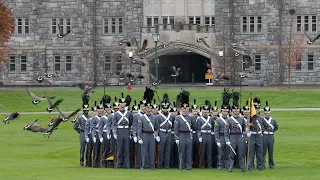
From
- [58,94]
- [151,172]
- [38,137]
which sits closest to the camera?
[151,172]

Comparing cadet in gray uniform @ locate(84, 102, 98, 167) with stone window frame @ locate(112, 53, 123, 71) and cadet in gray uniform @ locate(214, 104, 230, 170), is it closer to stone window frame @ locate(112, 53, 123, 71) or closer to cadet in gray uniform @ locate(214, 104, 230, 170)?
cadet in gray uniform @ locate(214, 104, 230, 170)

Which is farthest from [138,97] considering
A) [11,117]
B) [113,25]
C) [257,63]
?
[257,63]

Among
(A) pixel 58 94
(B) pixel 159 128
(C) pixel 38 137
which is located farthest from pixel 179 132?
(A) pixel 58 94

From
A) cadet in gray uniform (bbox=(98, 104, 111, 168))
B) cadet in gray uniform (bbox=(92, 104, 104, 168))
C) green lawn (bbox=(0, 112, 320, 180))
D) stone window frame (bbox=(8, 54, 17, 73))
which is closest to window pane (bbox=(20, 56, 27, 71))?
stone window frame (bbox=(8, 54, 17, 73))

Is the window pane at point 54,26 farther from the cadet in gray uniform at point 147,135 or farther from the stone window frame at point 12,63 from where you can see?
the cadet in gray uniform at point 147,135

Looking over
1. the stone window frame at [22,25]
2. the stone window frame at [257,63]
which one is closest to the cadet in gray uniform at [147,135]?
the stone window frame at [257,63]

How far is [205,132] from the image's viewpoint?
43.6m

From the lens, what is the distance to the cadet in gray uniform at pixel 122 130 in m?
43.2

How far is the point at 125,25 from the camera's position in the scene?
102250mm

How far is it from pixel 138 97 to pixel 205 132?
38.5 m

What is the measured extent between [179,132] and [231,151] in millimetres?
1886

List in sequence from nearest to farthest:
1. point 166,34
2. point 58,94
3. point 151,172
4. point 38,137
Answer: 1. point 151,172
2. point 38,137
3. point 58,94
4. point 166,34

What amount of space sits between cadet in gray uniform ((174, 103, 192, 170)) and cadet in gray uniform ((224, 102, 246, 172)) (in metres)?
1.36

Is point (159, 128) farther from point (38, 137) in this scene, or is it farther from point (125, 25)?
point (125, 25)
